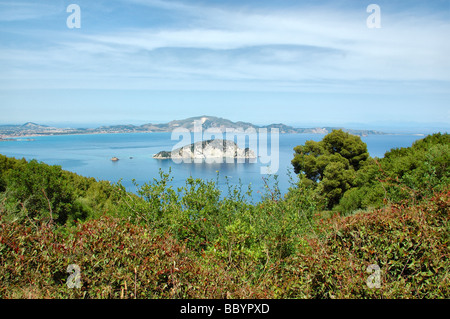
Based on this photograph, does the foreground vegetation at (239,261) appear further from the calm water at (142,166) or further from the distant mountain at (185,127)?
the distant mountain at (185,127)

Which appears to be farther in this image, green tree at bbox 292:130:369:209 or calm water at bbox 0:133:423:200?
calm water at bbox 0:133:423:200

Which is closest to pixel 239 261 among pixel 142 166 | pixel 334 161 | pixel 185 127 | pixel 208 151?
pixel 334 161

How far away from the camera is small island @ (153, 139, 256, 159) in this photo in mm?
68125

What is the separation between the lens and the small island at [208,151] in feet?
224

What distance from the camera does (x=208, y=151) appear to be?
7250 cm

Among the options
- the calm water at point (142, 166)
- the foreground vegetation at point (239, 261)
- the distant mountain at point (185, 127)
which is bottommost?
the calm water at point (142, 166)

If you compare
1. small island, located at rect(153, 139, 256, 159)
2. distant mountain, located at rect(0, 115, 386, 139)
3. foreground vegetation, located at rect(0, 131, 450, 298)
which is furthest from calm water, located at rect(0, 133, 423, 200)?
distant mountain, located at rect(0, 115, 386, 139)

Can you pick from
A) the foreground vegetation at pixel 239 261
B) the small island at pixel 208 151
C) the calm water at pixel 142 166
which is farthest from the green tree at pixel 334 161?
the small island at pixel 208 151

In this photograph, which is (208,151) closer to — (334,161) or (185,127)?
(185,127)

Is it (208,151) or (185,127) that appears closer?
(208,151)

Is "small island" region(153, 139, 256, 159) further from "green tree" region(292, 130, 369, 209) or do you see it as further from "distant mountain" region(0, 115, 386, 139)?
"green tree" region(292, 130, 369, 209)

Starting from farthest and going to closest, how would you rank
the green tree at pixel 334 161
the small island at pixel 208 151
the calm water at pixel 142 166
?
the small island at pixel 208 151 < the calm water at pixel 142 166 < the green tree at pixel 334 161

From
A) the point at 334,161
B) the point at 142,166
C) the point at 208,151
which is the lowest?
the point at 142,166

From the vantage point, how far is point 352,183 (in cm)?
2525
